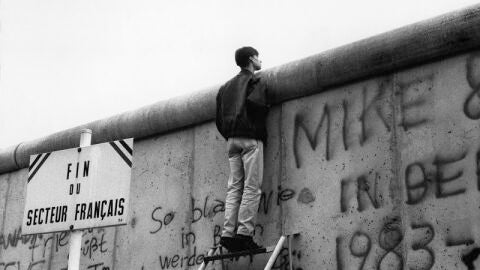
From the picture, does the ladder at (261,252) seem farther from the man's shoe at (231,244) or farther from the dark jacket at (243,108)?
the dark jacket at (243,108)

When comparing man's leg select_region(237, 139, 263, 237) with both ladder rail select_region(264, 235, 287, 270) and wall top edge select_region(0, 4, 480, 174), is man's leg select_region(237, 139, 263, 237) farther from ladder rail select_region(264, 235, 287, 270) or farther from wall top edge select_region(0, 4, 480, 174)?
wall top edge select_region(0, 4, 480, 174)

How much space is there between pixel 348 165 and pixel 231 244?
127 centimetres

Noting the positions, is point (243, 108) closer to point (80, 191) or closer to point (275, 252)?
point (275, 252)

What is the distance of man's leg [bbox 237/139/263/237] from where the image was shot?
719 centimetres

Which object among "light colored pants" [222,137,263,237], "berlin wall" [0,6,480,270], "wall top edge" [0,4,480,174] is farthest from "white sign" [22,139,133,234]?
"wall top edge" [0,4,480,174]

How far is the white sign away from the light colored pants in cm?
183

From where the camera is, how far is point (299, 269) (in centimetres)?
709

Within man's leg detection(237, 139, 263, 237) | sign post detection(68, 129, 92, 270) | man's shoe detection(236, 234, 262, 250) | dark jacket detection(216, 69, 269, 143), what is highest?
dark jacket detection(216, 69, 269, 143)

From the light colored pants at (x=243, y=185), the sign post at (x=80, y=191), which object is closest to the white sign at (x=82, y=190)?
the sign post at (x=80, y=191)

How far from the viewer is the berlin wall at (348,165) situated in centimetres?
632

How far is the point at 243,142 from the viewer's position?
24.4ft

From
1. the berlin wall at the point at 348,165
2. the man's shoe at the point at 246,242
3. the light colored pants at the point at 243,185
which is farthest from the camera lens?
the light colored pants at the point at 243,185

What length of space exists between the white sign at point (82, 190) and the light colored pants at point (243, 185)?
5.99 ft

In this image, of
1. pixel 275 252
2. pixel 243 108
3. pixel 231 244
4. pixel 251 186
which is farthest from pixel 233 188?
pixel 275 252
